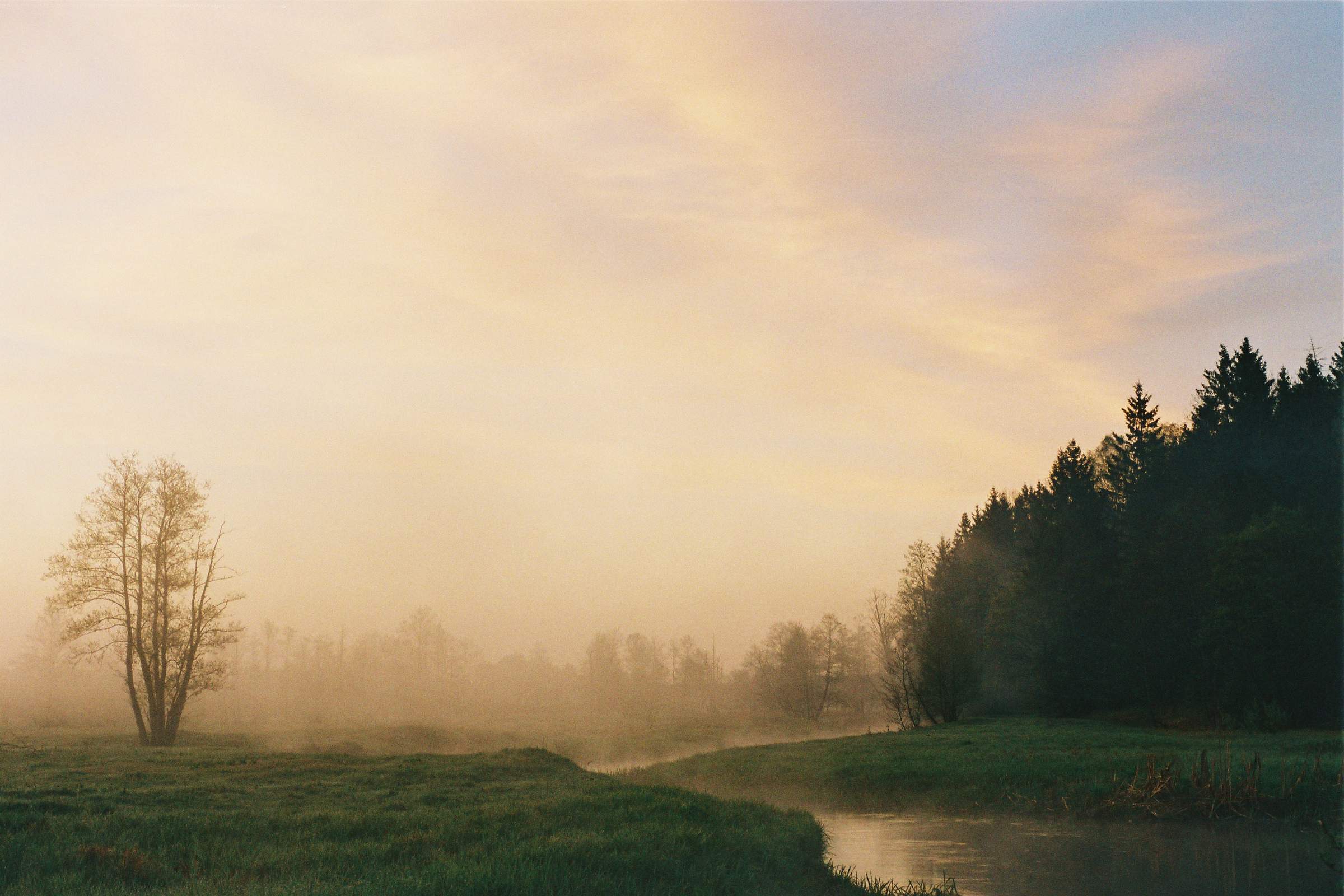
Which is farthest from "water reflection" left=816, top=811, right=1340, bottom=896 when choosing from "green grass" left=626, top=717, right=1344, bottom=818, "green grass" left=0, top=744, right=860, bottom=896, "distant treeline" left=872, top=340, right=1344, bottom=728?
"distant treeline" left=872, top=340, right=1344, bottom=728

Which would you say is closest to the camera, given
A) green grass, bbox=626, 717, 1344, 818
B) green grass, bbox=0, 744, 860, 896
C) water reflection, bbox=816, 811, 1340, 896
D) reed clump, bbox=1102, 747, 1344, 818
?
green grass, bbox=0, 744, 860, 896

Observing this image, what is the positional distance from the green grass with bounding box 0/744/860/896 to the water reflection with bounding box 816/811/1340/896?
8.67 ft

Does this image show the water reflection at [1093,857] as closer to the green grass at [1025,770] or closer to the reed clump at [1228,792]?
the reed clump at [1228,792]

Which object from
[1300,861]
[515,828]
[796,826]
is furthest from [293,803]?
[1300,861]

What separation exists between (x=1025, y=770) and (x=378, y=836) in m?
24.9

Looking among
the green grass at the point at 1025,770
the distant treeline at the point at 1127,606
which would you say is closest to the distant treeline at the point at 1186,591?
the distant treeline at the point at 1127,606

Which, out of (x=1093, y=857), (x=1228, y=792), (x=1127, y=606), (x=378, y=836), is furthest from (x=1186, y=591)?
(x=378, y=836)

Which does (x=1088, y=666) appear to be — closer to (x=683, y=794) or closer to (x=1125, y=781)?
(x=1125, y=781)

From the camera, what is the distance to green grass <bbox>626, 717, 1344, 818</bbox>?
25.9 m

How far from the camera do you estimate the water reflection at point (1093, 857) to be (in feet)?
59.9

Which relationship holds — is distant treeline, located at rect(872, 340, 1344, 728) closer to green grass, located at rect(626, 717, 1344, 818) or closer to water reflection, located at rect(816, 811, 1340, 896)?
green grass, located at rect(626, 717, 1344, 818)

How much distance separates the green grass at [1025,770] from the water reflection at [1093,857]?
5.64ft

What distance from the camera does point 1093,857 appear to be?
69.5 ft

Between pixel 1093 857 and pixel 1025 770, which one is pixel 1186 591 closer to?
pixel 1025 770
